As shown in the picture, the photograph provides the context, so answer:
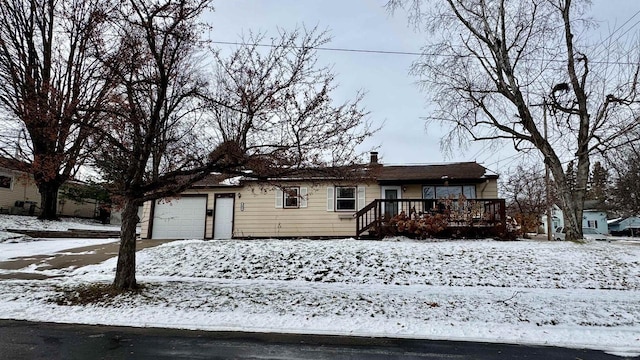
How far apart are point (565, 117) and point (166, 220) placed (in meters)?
17.7

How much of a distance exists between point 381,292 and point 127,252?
521 cm

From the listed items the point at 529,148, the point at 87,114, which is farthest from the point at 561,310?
the point at 529,148

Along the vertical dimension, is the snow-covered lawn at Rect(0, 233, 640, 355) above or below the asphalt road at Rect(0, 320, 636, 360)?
above

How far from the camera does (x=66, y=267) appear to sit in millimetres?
10227

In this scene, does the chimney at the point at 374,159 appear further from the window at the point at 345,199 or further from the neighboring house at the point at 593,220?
the neighboring house at the point at 593,220

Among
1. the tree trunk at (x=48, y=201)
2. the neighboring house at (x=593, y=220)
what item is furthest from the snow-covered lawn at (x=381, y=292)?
the neighboring house at (x=593, y=220)

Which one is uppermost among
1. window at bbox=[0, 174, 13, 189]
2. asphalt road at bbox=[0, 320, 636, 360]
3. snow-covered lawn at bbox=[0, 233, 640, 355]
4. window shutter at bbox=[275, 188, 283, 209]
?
window at bbox=[0, 174, 13, 189]

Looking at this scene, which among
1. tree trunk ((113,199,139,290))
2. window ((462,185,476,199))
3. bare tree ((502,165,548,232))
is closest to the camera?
tree trunk ((113,199,139,290))

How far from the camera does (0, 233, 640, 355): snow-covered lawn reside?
5949 millimetres

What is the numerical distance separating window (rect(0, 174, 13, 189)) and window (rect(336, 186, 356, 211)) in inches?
792

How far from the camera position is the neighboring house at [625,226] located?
42.7 metres

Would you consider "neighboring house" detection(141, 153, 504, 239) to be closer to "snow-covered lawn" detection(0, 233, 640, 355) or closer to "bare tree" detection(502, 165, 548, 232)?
"snow-covered lawn" detection(0, 233, 640, 355)

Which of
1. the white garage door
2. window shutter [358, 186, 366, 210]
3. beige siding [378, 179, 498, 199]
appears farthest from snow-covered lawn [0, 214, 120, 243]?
beige siding [378, 179, 498, 199]

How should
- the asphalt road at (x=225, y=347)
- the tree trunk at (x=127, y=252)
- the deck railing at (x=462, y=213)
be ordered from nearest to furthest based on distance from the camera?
the asphalt road at (x=225, y=347) → the tree trunk at (x=127, y=252) → the deck railing at (x=462, y=213)
